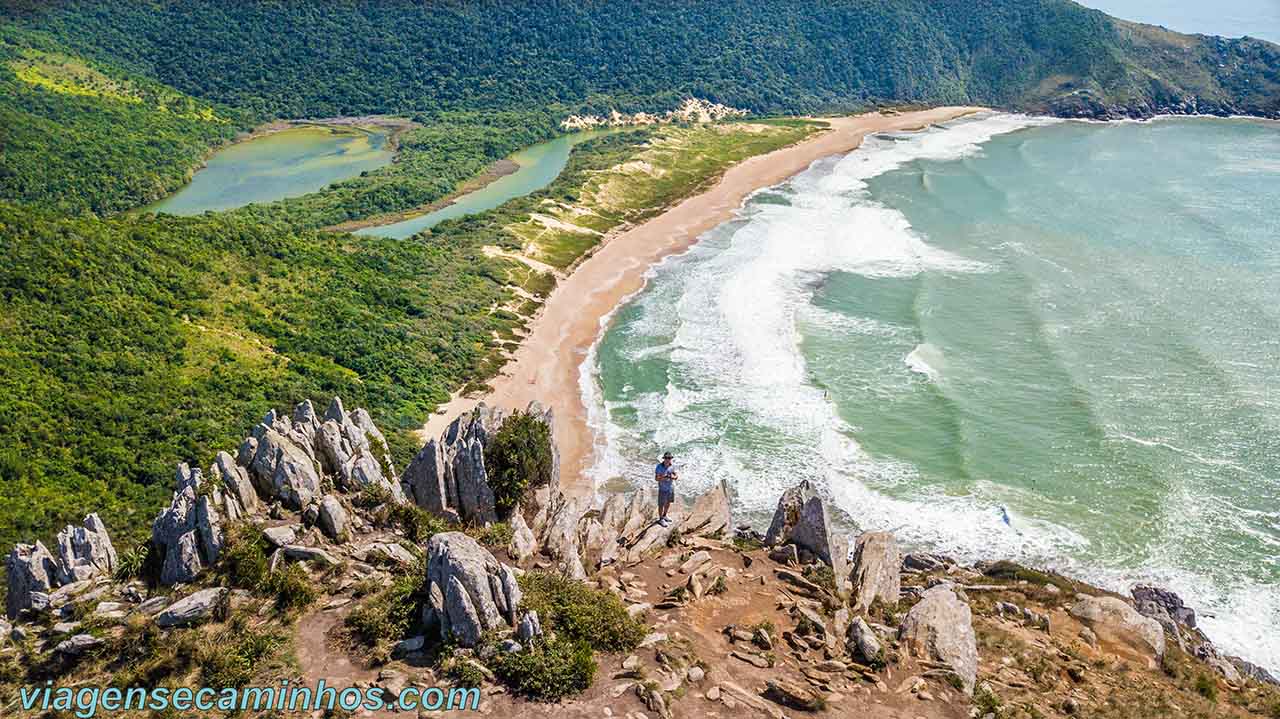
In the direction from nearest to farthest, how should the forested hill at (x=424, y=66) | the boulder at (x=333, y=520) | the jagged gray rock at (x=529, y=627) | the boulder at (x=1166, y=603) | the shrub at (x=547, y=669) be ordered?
the shrub at (x=547, y=669)
the jagged gray rock at (x=529, y=627)
the boulder at (x=333, y=520)
the boulder at (x=1166, y=603)
the forested hill at (x=424, y=66)

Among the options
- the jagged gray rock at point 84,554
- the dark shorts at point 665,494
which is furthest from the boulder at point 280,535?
the dark shorts at point 665,494

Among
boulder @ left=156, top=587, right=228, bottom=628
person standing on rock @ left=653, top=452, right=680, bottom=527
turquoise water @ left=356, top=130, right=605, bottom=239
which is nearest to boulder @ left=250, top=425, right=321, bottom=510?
boulder @ left=156, top=587, right=228, bottom=628

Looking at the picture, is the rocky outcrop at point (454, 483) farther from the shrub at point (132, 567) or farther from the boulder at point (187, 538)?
the shrub at point (132, 567)

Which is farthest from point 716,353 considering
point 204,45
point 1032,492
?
point 204,45

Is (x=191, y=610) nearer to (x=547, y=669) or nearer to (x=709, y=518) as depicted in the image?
(x=547, y=669)

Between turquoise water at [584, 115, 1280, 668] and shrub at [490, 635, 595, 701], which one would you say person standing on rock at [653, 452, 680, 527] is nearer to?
shrub at [490, 635, 595, 701]

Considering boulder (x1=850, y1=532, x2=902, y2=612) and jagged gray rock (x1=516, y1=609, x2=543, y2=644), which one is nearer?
jagged gray rock (x1=516, y1=609, x2=543, y2=644)
